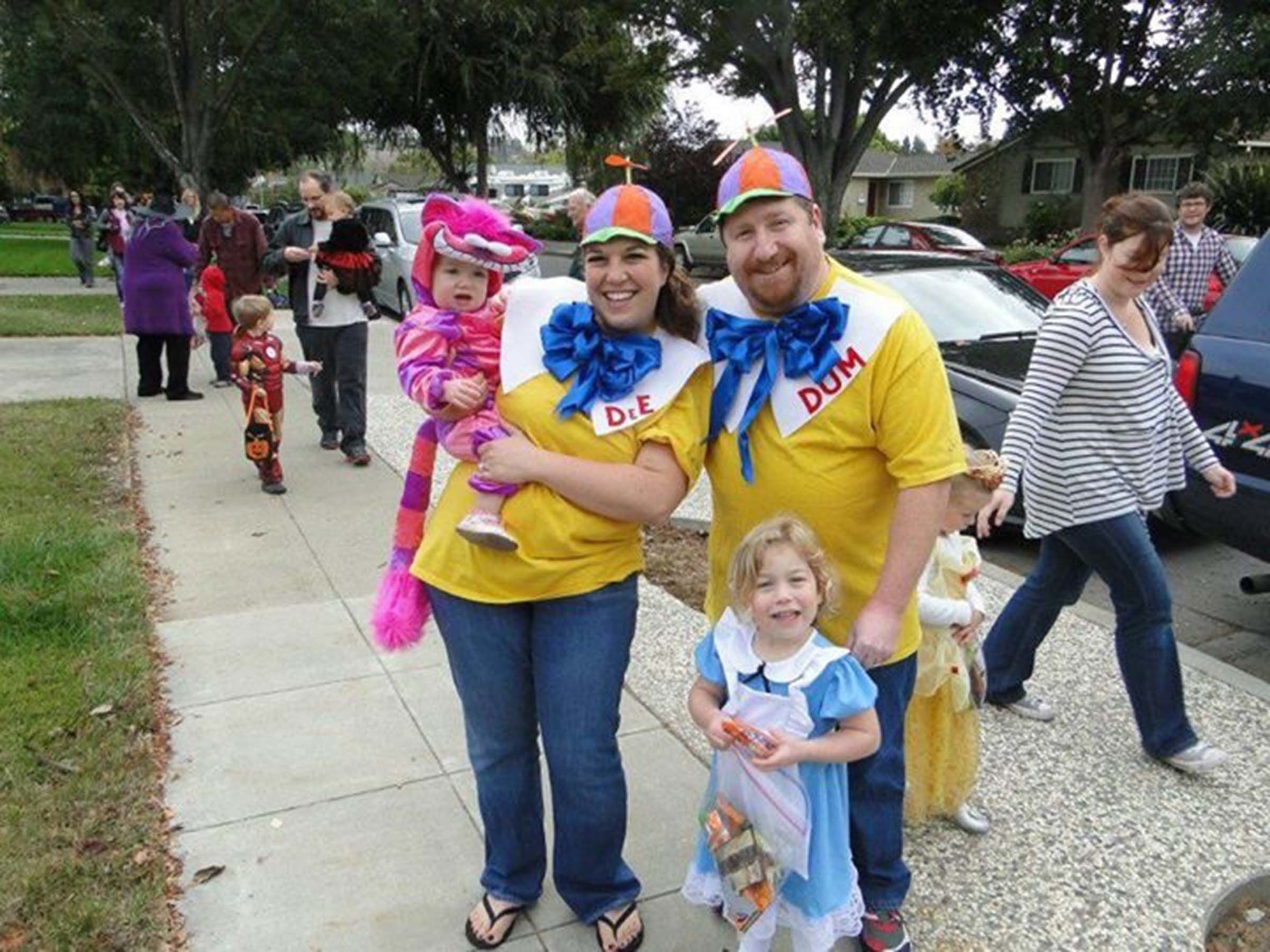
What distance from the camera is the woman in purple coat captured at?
28.8 feet

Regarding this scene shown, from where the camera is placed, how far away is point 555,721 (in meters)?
2.41

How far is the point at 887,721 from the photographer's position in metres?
2.45

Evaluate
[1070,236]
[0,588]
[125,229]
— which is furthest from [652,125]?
[0,588]

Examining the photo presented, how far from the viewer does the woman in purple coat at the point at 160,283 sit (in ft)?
28.8

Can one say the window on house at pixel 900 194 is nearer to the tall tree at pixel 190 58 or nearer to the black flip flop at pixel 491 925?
the tall tree at pixel 190 58

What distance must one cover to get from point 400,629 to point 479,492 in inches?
19.8

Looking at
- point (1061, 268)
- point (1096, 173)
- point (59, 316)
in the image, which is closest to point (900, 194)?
point (1096, 173)

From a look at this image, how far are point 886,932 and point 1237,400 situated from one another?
2.95 metres

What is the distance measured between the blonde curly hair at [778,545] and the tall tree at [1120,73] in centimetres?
1976

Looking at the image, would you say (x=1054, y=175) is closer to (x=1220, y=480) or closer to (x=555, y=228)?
(x=555, y=228)

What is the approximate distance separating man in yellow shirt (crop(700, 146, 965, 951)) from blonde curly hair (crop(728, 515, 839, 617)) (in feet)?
0.27

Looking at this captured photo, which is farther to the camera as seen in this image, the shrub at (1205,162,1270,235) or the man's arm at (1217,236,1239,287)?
the shrub at (1205,162,1270,235)

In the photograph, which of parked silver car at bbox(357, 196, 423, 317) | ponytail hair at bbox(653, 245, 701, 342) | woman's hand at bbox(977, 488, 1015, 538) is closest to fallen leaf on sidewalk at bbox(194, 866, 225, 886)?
ponytail hair at bbox(653, 245, 701, 342)

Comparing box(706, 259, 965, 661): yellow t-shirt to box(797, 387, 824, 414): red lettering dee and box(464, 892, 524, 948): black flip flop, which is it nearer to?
box(797, 387, 824, 414): red lettering dee
